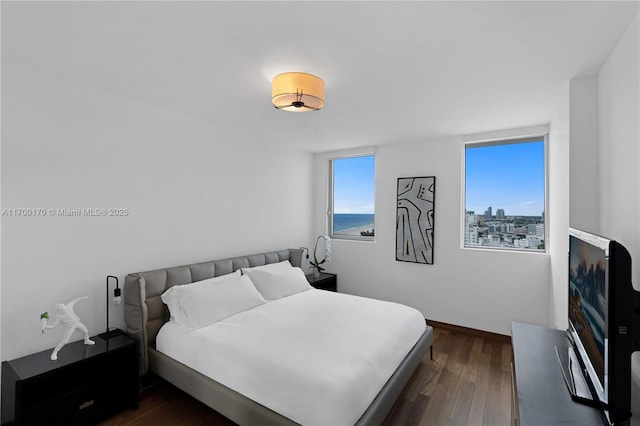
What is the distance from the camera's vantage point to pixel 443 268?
13.0ft

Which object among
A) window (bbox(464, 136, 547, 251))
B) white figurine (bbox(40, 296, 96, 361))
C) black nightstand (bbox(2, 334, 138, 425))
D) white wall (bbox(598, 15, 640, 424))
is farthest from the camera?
window (bbox(464, 136, 547, 251))

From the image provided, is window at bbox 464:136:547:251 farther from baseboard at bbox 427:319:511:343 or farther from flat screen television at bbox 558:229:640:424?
flat screen television at bbox 558:229:640:424

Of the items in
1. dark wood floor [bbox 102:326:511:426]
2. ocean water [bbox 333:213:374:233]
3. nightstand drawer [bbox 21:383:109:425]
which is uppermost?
ocean water [bbox 333:213:374:233]

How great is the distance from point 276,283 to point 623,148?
2.94 m

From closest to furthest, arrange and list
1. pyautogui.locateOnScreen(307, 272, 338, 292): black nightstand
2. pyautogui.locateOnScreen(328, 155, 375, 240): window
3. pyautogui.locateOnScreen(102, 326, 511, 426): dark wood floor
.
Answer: pyautogui.locateOnScreen(102, 326, 511, 426): dark wood floor, pyautogui.locateOnScreen(307, 272, 338, 292): black nightstand, pyautogui.locateOnScreen(328, 155, 375, 240): window

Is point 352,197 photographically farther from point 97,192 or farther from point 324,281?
point 97,192

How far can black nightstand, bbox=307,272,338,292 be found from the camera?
4.24 meters

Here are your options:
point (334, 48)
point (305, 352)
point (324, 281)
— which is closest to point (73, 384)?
point (305, 352)

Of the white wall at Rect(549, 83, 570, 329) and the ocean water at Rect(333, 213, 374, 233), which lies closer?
the white wall at Rect(549, 83, 570, 329)

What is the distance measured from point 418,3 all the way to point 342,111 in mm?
1582

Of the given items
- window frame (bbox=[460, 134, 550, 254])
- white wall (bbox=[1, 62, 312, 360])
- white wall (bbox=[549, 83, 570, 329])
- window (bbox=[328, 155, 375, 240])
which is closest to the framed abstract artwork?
window frame (bbox=[460, 134, 550, 254])

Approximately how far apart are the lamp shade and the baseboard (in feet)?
10.6

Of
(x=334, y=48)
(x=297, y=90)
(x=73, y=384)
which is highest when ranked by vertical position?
(x=334, y=48)

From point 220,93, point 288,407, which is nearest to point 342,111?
point 220,93
